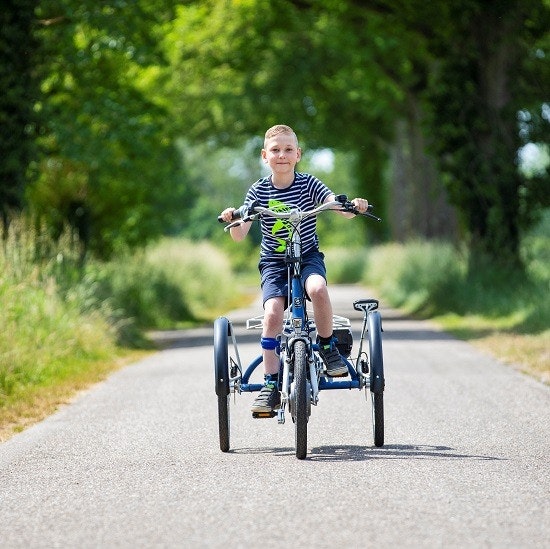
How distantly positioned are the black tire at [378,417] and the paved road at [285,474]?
11 cm

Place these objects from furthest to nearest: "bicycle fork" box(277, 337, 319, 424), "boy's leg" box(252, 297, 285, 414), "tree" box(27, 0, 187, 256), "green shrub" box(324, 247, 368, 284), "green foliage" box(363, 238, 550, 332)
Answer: "green shrub" box(324, 247, 368, 284) → "tree" box(27, 0, 187, 256) → "green foliage" box(363, 238, 550, 332) → "boy's leg" box(252, 297, 285, 414) → "bicycle fork" box(277, 337, 319, 424)

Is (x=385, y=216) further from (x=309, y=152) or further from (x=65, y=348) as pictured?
(x=65, y=348)

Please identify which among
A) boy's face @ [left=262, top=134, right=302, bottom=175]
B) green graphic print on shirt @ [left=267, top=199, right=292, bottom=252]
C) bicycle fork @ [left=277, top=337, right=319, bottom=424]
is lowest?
bicycle fork @ [left=277, top=337, right=319, bottom=424]

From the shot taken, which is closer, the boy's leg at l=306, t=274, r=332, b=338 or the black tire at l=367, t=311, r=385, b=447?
the boy's leg at l=306, t=274, r=332, b=338

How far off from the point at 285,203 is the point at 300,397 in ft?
4.70

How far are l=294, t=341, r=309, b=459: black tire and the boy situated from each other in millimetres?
386

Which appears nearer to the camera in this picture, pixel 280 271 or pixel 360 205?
pixel 360 205

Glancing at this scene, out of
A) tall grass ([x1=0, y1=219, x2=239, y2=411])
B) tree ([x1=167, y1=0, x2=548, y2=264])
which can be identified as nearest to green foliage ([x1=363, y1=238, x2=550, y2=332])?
tree ([x1=167, y1=0, x2=548, y2=264])

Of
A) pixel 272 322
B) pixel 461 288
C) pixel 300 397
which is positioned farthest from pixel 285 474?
pixel 461 288

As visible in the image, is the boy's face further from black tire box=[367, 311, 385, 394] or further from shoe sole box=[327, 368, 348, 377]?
shoe sole box=[327, 368, 348, 377]

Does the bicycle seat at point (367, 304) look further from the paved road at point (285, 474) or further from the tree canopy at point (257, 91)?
the tree canopy at point (257, 91)

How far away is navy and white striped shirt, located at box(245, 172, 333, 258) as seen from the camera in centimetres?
878

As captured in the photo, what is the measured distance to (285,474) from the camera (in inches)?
310

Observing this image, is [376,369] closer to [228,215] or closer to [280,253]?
[280,253]
